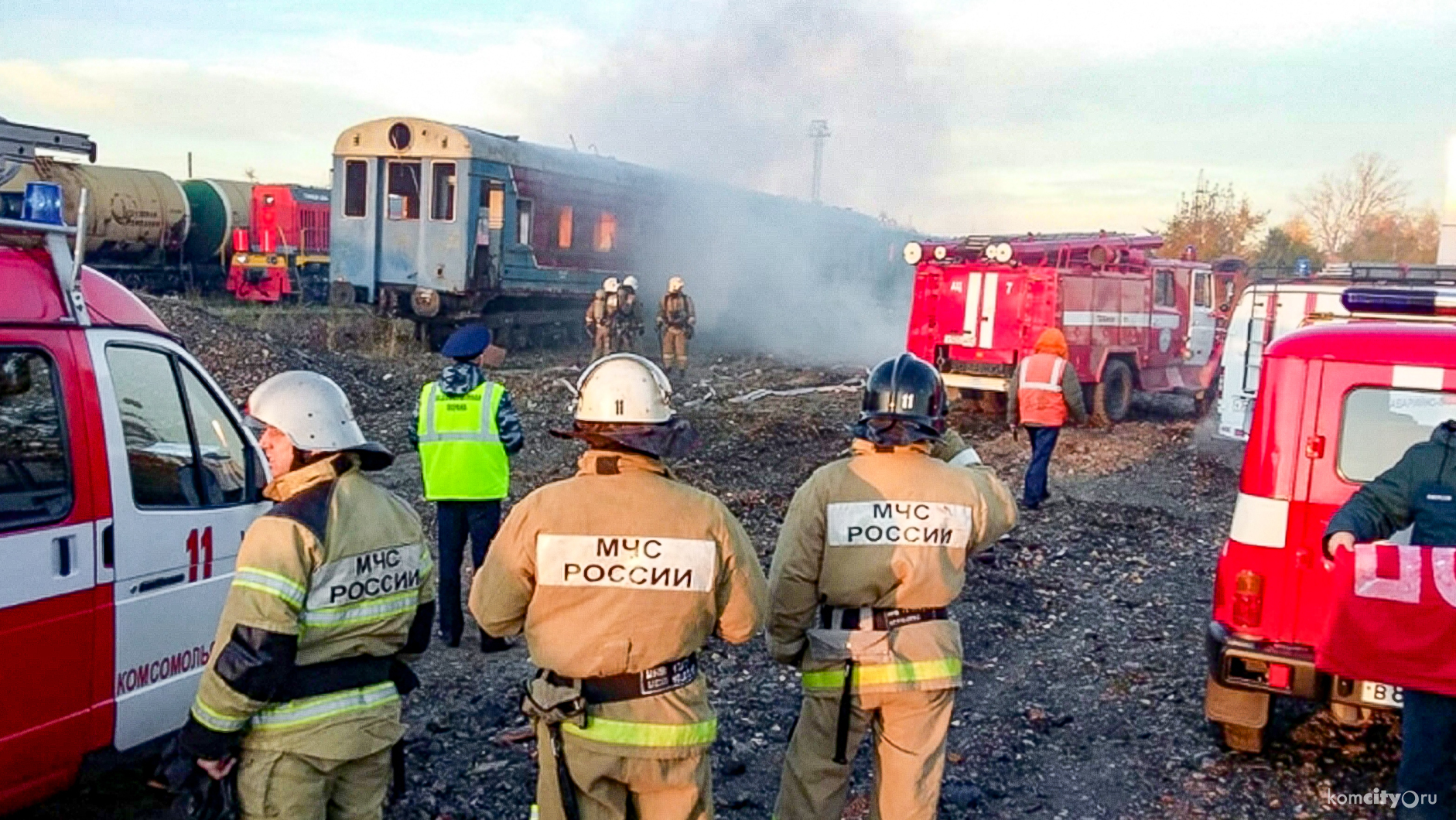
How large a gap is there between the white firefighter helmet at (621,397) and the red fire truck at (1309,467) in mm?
2926

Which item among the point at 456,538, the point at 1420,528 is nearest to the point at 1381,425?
the point at 1420,528

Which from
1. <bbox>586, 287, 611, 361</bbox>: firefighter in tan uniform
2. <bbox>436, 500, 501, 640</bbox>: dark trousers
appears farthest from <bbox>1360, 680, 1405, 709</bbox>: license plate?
<bbox>586, 287, 611, 361</bbox>: firefighter in tan uniform

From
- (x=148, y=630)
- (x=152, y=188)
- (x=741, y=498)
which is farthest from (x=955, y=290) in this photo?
(x=152, y=188)

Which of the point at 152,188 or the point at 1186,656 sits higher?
the point at 152,188

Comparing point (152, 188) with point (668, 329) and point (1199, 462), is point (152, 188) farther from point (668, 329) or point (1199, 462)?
point (1199, 462)

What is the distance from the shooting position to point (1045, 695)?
245 inches

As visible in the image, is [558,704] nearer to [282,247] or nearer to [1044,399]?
[1044,399]

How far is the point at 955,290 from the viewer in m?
16.0

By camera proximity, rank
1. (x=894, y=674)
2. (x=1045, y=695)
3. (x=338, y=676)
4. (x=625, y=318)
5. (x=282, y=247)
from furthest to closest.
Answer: (x=282, y=247) < (x=625, y=318) < (x=1045, y=695) < (x=894, y=674) < (x=338, y=676)

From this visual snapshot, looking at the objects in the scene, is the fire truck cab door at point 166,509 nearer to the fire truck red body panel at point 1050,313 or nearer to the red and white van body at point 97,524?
the red and white van body at point 97,524

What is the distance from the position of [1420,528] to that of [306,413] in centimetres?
368

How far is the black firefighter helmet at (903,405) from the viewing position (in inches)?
A: 143

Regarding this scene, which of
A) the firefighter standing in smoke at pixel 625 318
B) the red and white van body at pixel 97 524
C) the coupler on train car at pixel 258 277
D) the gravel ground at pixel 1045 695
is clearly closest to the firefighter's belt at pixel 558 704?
the red and white van body at pixel 97 524

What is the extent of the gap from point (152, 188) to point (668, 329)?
1393 centimetres
